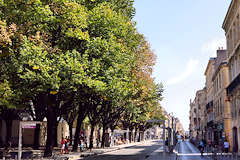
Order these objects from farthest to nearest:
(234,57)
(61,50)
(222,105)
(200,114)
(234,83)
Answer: (200,114) < (222,105) < (234,57) < (234,83) < (61,50)

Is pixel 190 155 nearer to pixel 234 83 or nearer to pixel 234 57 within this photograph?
pixel 234 83

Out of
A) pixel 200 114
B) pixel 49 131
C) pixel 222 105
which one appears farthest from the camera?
pixel 200 114

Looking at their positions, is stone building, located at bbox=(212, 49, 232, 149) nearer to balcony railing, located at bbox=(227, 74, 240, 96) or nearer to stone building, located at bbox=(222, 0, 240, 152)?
stone building, located at bbox=(222, 0, 240, 152)

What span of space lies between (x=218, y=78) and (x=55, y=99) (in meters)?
36.7

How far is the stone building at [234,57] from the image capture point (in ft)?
117

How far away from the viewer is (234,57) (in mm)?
37500

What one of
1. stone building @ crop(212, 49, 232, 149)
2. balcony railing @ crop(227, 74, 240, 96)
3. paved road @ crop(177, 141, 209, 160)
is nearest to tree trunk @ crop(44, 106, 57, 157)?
paved road @ crop(177, 141, 209, 160)

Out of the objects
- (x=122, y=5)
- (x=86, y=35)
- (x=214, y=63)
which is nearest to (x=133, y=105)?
(x=122, y=5)

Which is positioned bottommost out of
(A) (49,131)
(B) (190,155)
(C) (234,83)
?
(B) (190,155)

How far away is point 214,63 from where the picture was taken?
7150 cm

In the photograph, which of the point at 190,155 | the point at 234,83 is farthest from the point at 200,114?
the point at 234,83

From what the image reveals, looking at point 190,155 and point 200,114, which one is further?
point 200,114

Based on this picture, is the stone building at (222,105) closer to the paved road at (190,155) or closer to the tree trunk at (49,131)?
the paved road at (190,155)

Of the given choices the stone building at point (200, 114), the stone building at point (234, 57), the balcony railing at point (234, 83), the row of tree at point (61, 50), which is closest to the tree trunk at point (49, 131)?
the row of tree at point (61, 50)
